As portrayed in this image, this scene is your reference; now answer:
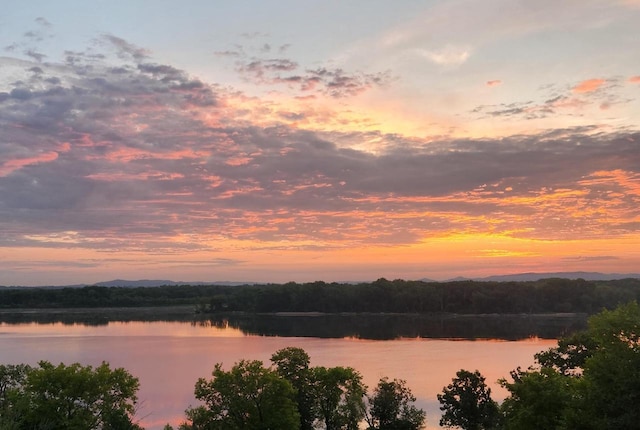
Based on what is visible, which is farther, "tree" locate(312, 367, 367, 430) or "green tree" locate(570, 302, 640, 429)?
"tree" locate(312, 367, 367, 430)

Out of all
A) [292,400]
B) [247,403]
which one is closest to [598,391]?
[247,403]

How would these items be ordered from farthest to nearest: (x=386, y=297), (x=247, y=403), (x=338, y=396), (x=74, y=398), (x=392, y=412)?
(x=386, y=297)
(x=338, y=396)
(x=392, y=412)
(x=247, y=403)
(x=74, y=398)

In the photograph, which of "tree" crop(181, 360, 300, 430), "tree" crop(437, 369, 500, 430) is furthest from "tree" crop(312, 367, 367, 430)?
"tree" crop(437, 369, 500, 430)

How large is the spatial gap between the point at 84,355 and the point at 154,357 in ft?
20.8

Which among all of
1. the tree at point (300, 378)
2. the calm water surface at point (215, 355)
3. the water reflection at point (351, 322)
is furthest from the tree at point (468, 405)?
the water reflection at point (351, 322)

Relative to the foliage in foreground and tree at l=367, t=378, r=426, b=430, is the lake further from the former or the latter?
the foliage in foreground

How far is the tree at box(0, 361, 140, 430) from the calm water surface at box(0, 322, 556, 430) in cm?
781

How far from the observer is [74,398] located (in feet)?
59.3

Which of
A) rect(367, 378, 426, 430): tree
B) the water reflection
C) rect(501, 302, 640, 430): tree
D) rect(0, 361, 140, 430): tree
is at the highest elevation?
rect(501, 302, 640, 430): tree

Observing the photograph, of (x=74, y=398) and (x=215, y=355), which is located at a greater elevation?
(x=74, y=398)

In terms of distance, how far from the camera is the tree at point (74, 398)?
16875 millimetres

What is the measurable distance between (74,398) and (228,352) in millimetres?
31731

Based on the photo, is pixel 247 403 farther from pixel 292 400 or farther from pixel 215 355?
pixel 215 355

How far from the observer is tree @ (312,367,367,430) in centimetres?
2114
